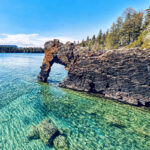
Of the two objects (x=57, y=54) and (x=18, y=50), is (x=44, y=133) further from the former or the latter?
(x=18, y=50)

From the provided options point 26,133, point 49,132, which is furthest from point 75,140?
point 26,133

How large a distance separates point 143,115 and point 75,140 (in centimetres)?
984

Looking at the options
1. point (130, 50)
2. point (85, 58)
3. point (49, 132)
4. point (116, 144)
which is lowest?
point (116, 144)

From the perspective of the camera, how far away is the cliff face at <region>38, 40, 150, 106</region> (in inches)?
564

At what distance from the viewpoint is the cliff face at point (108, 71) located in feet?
47.0

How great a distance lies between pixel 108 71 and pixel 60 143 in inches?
505

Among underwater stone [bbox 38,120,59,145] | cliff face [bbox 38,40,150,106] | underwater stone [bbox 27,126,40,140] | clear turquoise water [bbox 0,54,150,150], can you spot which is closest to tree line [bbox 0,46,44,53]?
cliff face [bbox 38,40,150,106]

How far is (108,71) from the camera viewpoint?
16.5m

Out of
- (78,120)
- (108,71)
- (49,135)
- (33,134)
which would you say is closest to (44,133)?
(49,135)

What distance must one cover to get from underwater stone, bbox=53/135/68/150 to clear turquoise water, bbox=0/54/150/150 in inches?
22.5

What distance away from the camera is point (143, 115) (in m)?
12.4

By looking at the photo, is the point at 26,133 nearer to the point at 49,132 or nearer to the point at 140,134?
the point at 49,132

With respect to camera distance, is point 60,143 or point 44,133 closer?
point 60,143

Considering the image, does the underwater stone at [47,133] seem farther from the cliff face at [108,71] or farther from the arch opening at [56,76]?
the arch opening at [56,76]
